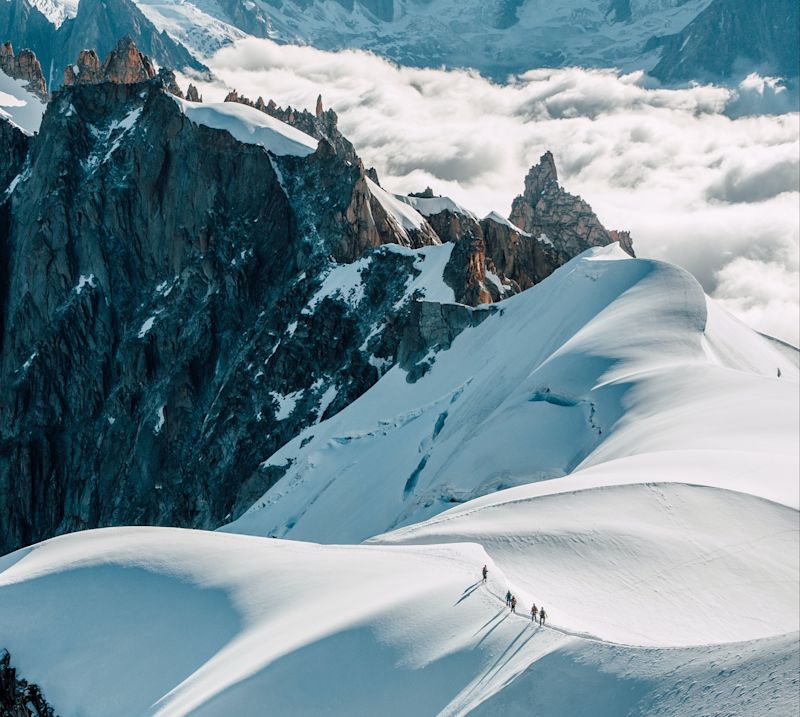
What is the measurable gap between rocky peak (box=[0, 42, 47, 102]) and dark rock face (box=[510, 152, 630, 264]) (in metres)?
84.4

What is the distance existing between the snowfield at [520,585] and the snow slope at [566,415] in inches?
10.7

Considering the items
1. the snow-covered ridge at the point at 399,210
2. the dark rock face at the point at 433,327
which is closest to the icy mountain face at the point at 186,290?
the snow-covered ridge at the point at 399,210

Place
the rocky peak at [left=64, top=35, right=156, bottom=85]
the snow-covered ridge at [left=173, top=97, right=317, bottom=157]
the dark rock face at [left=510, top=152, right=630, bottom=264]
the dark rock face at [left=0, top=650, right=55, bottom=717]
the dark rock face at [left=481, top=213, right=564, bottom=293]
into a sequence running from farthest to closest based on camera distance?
the dark rock face at [left=510, top=152, right=630, bottom=264]
the rocky peak at [left=64, top=35, right=156, bottom=85]
the snow-covered ridge at [left=173, top=97, right=317, bottom=157]
the dark rock face at [left=481, top=213, right=564, bottom=293]
the dark rock face at [left=0, top=650, right=55, bottom=717]

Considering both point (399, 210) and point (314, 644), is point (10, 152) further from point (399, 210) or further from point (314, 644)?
point (314, 644)

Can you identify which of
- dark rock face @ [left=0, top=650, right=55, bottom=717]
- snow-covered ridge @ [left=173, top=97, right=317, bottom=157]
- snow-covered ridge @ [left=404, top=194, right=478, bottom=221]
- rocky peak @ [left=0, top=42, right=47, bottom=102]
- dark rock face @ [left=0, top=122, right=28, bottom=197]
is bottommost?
dark rock face @ [left=0, top=650, right=55, bottom=717]

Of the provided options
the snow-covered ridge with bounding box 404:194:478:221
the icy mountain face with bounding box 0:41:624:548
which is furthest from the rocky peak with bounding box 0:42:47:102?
the snow-covered ridge with bounding box 404:194:478:221

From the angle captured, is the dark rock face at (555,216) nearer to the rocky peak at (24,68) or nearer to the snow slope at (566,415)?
the snow slope at (566,415)

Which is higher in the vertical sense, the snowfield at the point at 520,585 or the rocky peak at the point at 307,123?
the rocky peak at the point at 307,123

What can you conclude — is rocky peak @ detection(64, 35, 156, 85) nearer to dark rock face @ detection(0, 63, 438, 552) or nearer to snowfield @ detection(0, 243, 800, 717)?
dark rock face @ detection(0, 63, 438, 552)

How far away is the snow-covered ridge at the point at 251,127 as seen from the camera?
13438 centimetres

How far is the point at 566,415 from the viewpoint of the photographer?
218 ft

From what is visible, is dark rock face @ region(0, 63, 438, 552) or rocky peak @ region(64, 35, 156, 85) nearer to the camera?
dark rock face @ region(0, 63, 438, 552)

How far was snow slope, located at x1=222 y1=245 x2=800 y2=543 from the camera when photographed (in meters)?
53.6

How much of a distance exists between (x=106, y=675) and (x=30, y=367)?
109 meters
